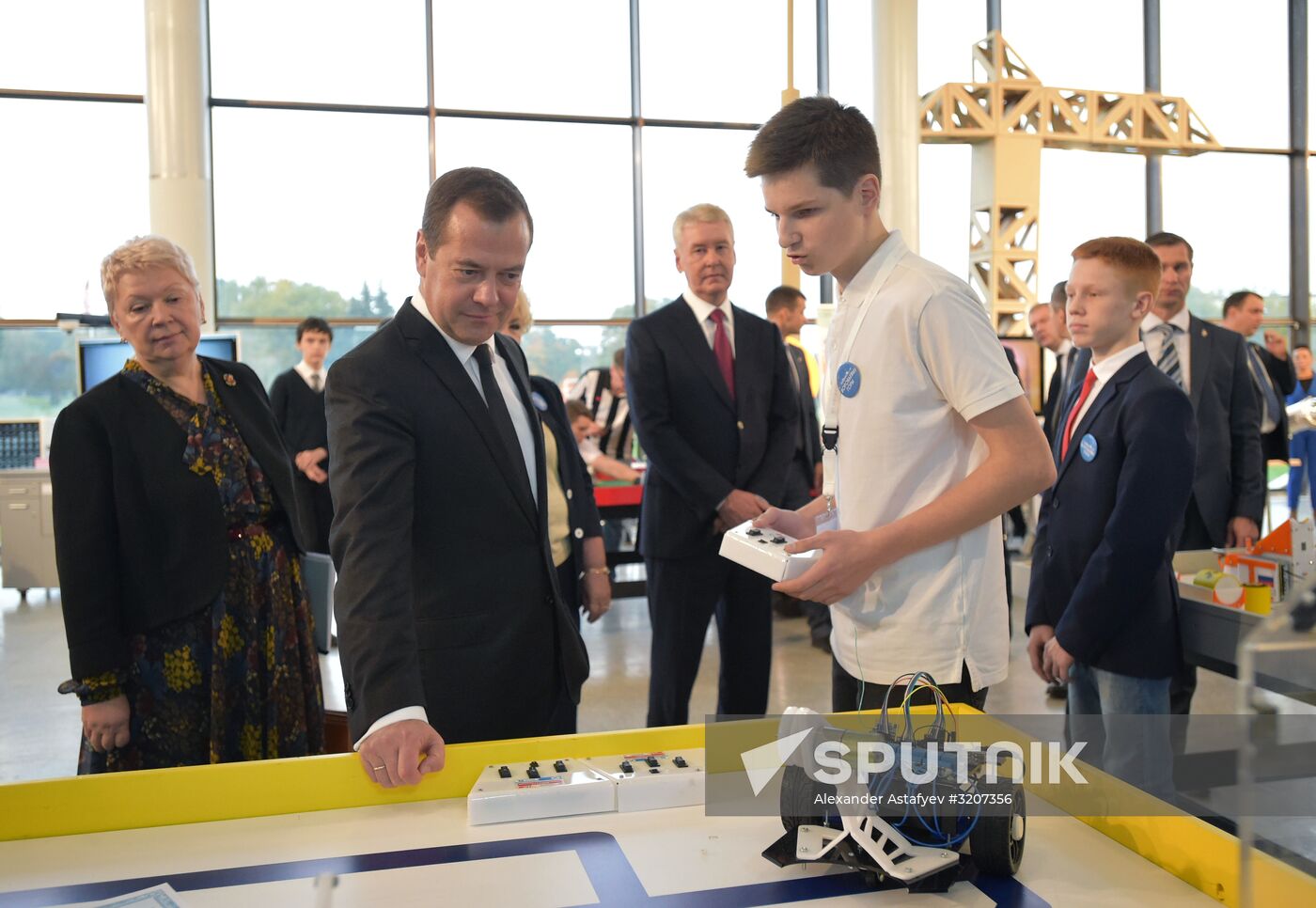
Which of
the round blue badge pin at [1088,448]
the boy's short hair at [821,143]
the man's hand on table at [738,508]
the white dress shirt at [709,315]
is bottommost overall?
the man's hand on table at [738,508]

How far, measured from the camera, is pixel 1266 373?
5.52 meters

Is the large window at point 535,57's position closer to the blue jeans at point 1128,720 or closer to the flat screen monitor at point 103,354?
the flat screen monitor at point 103,354

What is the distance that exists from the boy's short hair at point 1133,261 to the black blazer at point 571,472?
1242 mm

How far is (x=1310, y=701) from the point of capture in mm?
790

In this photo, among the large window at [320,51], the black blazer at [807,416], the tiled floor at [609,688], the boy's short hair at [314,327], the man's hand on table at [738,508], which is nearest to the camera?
the man's hand on table at [738,508]

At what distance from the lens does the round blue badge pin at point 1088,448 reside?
90.6 inches

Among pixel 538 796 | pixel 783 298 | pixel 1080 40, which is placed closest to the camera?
pixel 538 796

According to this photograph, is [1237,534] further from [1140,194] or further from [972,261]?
[1140,194]

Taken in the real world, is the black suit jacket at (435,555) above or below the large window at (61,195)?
below

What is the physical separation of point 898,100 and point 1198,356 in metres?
5.24

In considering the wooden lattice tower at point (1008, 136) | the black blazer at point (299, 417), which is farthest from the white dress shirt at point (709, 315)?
the wooden lattice tower at point (1008, 136)

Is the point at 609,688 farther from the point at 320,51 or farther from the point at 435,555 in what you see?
the point at 320,51

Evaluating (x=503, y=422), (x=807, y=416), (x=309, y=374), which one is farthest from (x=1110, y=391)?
(x=309, y=374)

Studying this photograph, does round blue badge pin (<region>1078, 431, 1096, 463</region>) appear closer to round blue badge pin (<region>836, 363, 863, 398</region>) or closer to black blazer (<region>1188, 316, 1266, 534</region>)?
round blue badge pin (<region>836, 363, 863, 398</region>)
